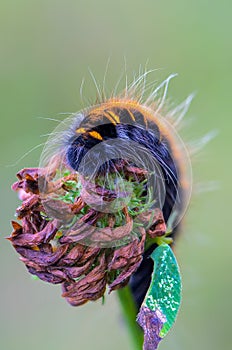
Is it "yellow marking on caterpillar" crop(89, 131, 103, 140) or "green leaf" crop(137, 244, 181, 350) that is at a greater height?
"yellow marking on caterpillar" crop(89, 131, 103, 140)

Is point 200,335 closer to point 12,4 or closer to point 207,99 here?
point 207,99

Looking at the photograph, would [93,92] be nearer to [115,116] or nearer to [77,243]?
[115,116]

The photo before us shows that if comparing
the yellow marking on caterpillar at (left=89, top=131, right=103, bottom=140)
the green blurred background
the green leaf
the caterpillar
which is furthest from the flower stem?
the green blurred background

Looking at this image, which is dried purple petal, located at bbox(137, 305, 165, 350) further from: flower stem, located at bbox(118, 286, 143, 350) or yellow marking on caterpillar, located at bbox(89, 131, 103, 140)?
yellow marking on caterpillar, located at bbox(89, 131, 103, 140)

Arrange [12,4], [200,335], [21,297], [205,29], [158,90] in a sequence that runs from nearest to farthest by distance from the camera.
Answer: [158,90]
[200,335]
[21,297]
[205,29]
[12,4]

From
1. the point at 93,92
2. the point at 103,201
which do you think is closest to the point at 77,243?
the point at 103,201

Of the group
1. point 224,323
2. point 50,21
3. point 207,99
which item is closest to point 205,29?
point 207,99
